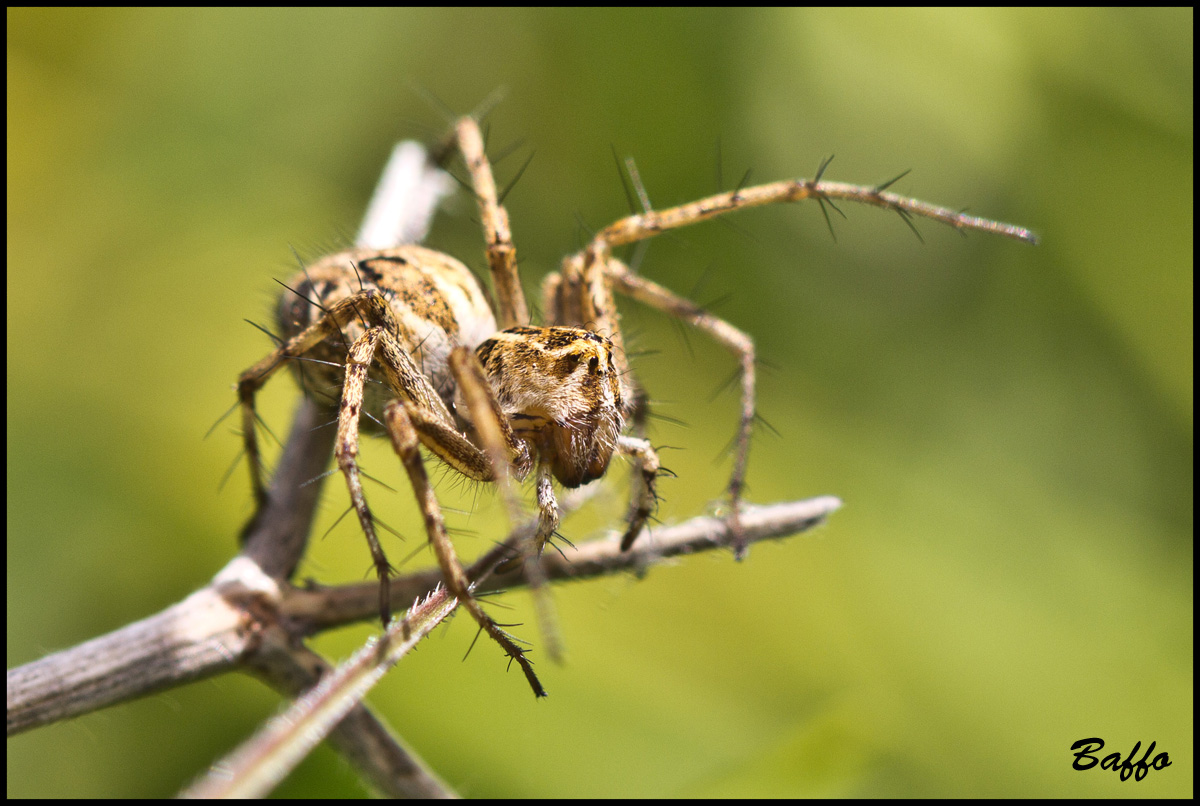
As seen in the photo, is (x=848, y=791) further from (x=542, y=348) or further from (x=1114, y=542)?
(x=1114, y=542)

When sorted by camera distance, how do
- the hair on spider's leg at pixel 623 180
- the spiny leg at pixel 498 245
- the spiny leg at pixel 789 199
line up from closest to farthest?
the spiny leg at pixel 789 199, the spiny leg at pixel 498 245, the hair on spider's leg at pixel 623 180

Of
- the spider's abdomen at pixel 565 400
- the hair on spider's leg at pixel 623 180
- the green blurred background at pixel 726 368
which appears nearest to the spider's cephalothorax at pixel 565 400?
the spider's abdomen at pixel 565 400

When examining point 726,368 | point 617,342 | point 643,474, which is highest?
point 617,342

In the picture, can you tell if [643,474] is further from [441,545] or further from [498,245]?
[498,245]

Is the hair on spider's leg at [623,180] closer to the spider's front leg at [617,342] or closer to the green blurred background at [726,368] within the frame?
the green blurred background at [726,368]

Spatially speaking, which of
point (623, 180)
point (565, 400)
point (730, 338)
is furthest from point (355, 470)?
point (623, 180)

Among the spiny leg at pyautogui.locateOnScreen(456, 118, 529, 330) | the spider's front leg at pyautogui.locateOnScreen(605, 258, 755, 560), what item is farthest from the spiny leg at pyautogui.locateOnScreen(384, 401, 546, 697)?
the spiny leg at pyautogui.locateOnScreen(456, 118, 529, 330)
